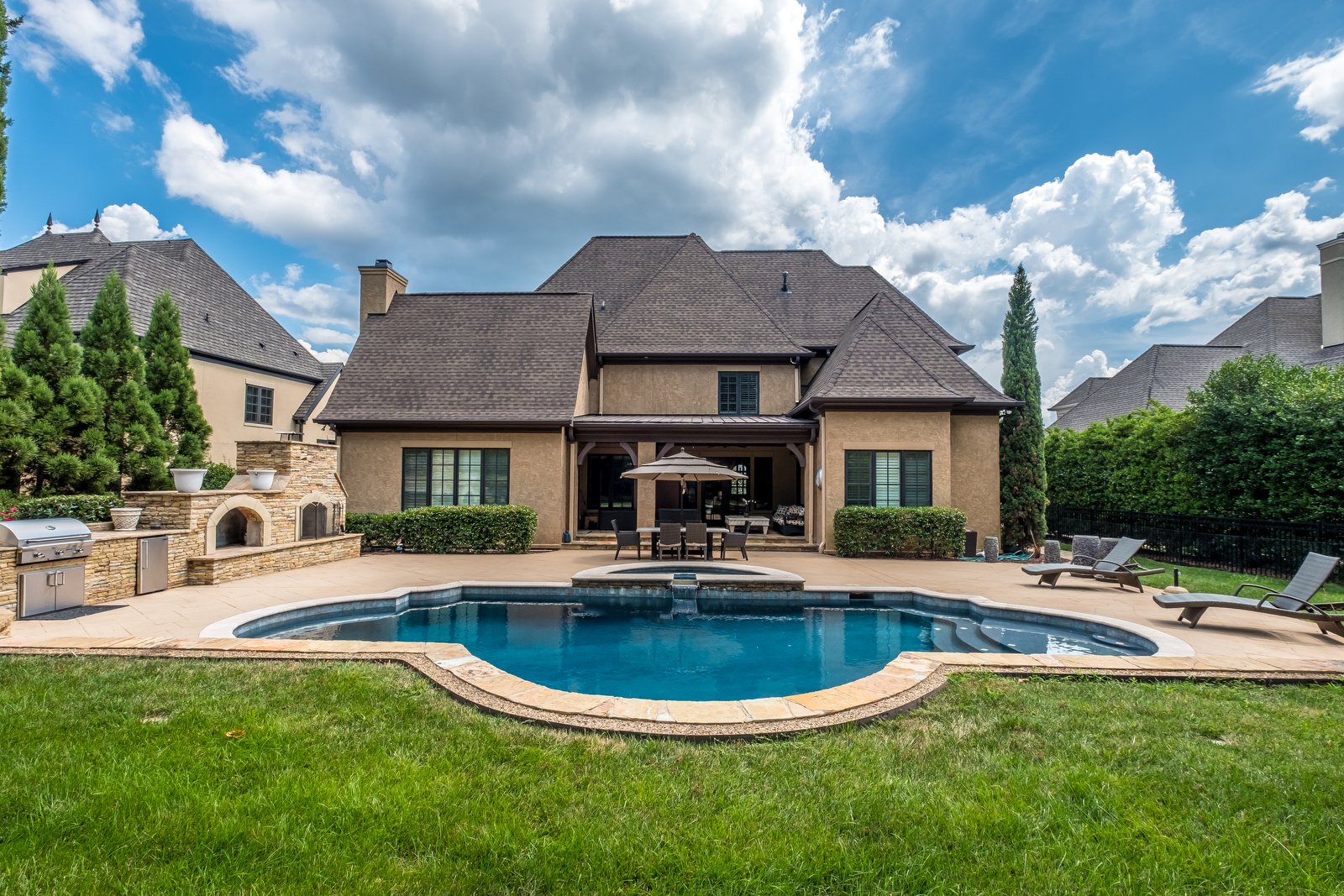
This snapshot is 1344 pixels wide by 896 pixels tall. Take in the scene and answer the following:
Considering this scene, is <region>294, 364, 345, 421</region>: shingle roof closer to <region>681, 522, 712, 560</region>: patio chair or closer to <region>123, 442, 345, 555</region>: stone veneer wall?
<region>123, 442, 345, 555</region>: stone veneer wall

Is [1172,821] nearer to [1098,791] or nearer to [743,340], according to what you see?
[1098,791]

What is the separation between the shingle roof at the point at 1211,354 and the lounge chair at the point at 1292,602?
18.4 metres

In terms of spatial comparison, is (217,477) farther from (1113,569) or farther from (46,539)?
(1113,569)

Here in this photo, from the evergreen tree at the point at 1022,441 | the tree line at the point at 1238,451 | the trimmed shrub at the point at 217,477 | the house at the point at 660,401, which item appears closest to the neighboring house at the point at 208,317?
the trimmed shrub at the point at 217,477

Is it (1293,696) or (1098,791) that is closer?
(1098,791)

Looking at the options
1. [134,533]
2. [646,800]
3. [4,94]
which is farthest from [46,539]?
[646,800]

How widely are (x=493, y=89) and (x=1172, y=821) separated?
1488 cm

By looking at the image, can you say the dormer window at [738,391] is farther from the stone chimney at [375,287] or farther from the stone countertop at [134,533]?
the stone countertop at [134,533]

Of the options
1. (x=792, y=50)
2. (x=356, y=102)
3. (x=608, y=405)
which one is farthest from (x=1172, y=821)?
(x=608, y=405)

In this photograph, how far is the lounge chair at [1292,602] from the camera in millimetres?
7500

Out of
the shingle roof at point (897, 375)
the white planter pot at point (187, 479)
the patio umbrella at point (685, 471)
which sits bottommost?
the white planter pot at point (187, 479)

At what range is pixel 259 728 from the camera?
13.6 ft

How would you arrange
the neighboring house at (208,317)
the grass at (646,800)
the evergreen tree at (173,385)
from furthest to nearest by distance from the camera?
the neighboring house at (208,317) → the evergreen tree at (173,385) → the grass at (646,800)

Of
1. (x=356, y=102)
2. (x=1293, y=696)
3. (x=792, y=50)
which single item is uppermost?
(x=792, y=50)
